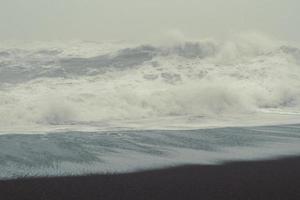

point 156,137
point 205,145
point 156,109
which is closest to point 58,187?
point 205,145

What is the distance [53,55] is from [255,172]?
22.4 metres

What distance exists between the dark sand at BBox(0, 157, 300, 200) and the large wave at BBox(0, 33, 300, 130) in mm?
8912

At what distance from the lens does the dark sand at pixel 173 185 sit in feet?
26.5

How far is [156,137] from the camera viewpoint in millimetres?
15281

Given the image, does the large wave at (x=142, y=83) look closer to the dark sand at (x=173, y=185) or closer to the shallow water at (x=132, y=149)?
the shallow water at (x=132, y=149)

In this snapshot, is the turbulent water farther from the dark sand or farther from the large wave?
the dark sand

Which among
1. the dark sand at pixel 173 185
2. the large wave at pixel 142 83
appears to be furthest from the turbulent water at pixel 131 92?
the dark sand at pixel 173 185

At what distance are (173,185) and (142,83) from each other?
16744 mm

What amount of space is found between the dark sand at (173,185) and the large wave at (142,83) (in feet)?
29.2

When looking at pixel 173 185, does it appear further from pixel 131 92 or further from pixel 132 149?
pixel 131 92

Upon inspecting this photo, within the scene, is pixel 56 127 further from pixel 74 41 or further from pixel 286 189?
pixel 74 41

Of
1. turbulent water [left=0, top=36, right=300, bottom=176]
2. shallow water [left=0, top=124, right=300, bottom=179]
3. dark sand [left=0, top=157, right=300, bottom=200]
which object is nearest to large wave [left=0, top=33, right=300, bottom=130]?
turbulent water [left=0, top=36, right=300, bottom=176]

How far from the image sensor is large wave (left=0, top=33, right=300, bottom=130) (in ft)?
67.8

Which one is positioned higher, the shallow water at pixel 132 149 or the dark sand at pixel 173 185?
the dark sand at pixel 173 185
